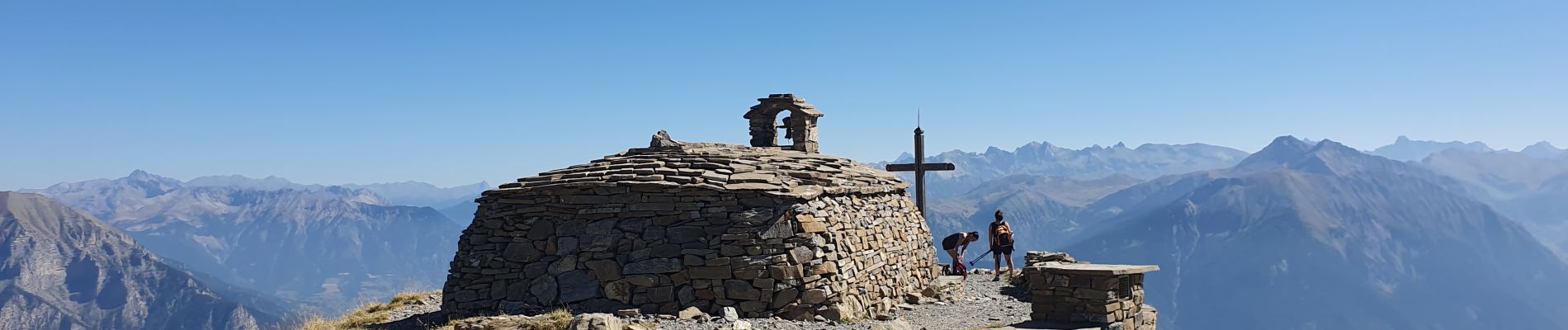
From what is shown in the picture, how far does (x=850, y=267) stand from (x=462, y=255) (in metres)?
7.29

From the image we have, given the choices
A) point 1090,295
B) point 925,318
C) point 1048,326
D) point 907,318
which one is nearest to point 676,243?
point 907,318

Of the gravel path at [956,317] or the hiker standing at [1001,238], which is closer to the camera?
the gravel path at [956,317]

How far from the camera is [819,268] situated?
1744 cm

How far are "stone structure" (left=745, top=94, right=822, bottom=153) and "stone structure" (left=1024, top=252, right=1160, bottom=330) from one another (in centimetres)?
1066

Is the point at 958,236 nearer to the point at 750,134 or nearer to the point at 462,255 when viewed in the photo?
the point at 750,134

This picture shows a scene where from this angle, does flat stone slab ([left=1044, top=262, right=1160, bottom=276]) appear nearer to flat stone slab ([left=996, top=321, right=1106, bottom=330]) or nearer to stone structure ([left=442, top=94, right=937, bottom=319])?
flat stone slab ([left=996, top=321, right=1106, bottom=330])

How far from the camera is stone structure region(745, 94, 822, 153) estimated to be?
2594cm

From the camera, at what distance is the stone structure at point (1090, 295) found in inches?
609

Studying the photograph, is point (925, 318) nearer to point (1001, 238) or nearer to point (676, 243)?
point (676, 243)

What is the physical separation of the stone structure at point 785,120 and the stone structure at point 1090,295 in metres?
10.7

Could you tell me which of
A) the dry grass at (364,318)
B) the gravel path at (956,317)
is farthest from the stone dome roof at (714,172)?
the dry grass at (364,318)

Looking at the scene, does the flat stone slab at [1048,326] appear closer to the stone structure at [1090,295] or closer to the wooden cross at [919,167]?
the stone structure at [1090,295]

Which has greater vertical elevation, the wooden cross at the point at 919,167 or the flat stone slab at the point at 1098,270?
the wooden cross at the point at 919,167

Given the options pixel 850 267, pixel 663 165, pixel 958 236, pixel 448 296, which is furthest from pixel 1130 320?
pixel 448 296
